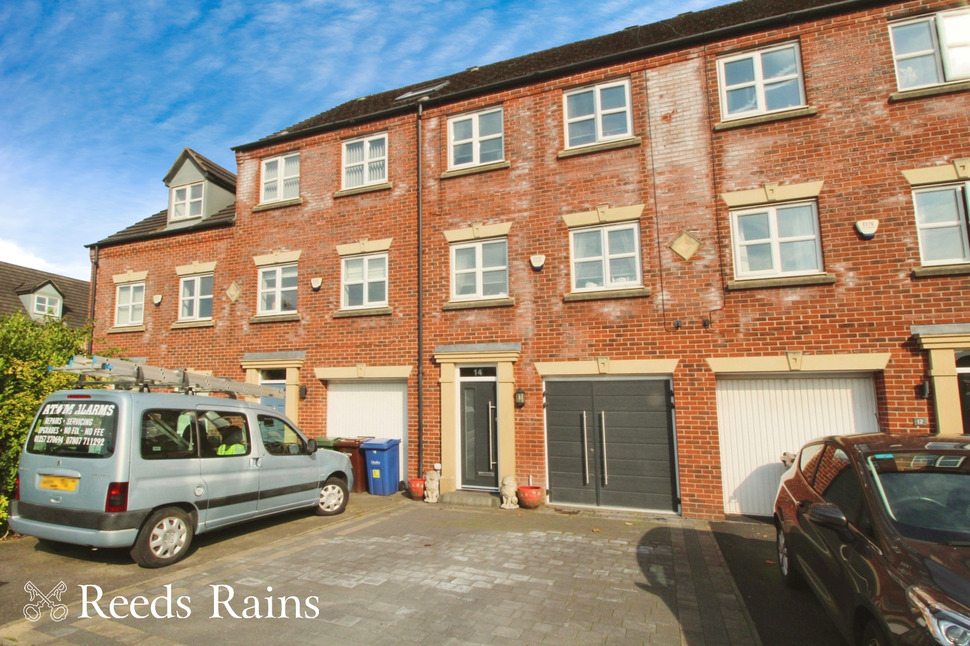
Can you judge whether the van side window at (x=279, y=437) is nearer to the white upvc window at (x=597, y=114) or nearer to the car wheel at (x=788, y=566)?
the car wheel at (x=788, y=566)

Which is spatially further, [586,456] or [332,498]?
[586,456]

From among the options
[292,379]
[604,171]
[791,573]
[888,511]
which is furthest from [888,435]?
[292,379]

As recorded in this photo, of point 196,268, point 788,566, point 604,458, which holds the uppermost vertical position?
point 196,268

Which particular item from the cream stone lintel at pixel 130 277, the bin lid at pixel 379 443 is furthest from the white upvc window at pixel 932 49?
the cream stone lintel at pixel 130 277

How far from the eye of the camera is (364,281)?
12.0 meters

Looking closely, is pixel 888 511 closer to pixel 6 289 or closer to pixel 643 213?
pixel 643 213

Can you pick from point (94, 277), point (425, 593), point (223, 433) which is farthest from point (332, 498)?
point (94, 277)

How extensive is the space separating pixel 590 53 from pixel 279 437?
1014 cm

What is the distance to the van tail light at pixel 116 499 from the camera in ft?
19.0

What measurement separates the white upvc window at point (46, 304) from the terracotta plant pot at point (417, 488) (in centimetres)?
2152

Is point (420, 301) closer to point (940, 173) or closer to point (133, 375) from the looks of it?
point (133, 375)

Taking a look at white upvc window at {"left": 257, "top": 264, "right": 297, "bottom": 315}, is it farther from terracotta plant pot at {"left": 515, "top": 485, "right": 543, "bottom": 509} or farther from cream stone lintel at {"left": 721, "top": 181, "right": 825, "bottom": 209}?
cream stone lintel at {"left": 721, "top": 181, "right": 825, "bottom": 209}

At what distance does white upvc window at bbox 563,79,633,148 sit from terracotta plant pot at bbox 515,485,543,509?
6635mm

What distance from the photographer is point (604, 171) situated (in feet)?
33.6
